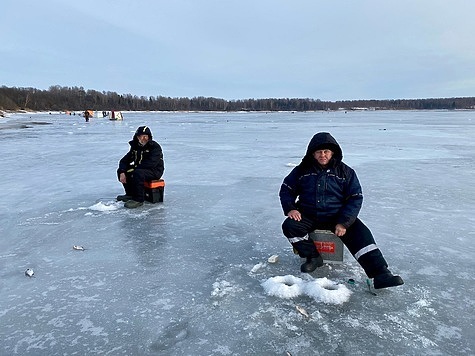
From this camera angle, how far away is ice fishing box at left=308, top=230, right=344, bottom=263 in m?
3.15

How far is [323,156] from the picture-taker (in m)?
3.17

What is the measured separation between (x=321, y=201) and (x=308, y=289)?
2.46 feet

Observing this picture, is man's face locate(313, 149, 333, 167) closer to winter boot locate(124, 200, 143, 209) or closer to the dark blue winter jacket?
the dark blue winter jacket

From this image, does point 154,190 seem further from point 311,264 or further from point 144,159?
point 311,264

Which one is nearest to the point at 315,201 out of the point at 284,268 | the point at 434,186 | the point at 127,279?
the point at 284,268

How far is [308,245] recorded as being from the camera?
3121 mm

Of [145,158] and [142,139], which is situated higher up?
[142,139]

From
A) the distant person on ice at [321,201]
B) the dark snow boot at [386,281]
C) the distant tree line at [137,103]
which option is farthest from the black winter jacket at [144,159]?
the distant tree line at [137,103]

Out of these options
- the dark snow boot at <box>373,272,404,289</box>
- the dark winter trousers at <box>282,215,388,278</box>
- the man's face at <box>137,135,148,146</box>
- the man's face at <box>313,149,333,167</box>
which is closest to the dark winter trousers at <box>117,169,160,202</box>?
the man's face at <box>137,135,148,146</box>

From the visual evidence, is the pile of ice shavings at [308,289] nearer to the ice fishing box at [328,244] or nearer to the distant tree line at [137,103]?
the ice fishing box at [328,244]

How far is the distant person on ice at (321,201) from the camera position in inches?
120

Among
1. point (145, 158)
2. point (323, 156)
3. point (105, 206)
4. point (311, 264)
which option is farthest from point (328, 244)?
point (105, 206)

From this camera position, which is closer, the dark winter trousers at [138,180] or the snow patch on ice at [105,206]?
the snow patch on ice at [105,206]

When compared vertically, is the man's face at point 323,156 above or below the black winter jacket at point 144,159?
above
